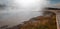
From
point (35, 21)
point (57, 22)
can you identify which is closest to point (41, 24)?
point (35, 21)

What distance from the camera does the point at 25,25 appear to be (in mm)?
1329

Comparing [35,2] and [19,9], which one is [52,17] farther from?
[19,9]

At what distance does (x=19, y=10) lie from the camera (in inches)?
53.8

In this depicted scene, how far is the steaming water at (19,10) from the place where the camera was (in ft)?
4.45

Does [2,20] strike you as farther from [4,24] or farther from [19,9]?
[19,9]

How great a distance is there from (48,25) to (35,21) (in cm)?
15

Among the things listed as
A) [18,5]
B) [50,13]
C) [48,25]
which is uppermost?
[18,5]

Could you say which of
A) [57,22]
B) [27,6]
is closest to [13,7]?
[27,6]

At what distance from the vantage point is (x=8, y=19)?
1356mm

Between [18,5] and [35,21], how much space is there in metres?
0.28

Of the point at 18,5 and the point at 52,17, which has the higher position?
the point at 18,5

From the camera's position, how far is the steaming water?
136cm

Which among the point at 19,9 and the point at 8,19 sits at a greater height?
the point at 19,9

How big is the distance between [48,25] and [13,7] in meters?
0.46
